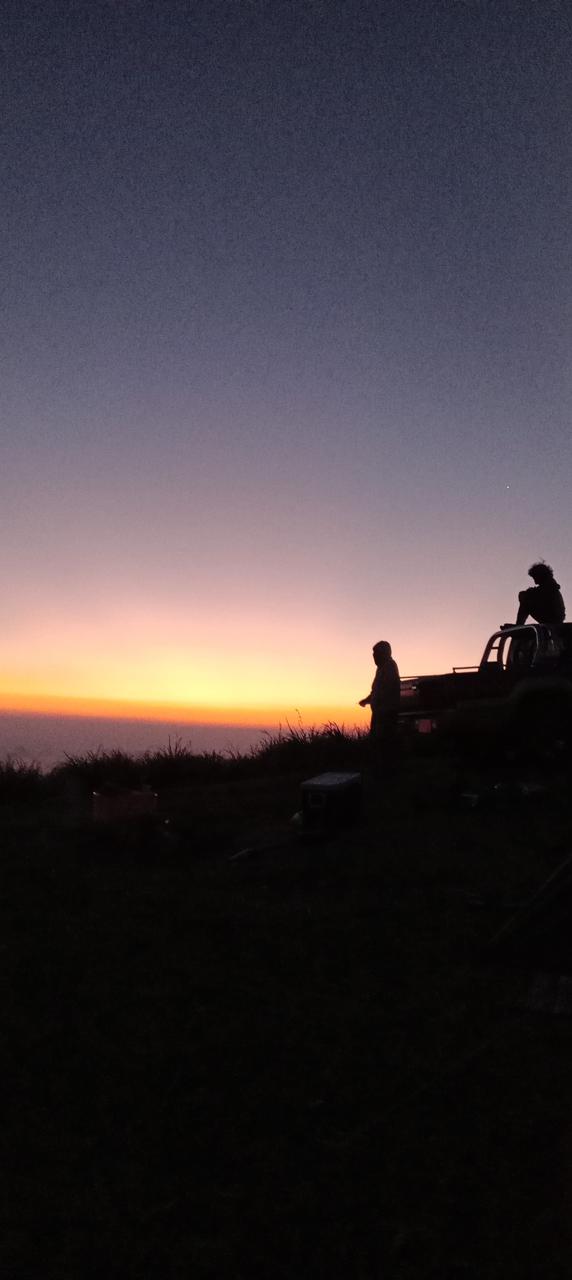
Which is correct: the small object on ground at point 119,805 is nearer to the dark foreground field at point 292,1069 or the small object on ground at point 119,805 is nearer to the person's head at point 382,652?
the dark foreground field at point 292,1069

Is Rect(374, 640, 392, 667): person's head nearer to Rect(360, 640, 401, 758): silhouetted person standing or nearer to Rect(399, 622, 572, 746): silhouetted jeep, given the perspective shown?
Rect(360, 640, 401, 758): silhouetted person standing

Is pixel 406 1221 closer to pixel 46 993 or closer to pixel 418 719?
pixel 46 993

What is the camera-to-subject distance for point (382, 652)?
12078 millimetres

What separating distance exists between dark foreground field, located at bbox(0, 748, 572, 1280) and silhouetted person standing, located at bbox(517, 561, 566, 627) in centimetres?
398

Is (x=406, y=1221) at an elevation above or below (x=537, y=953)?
below

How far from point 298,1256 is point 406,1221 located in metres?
0.39

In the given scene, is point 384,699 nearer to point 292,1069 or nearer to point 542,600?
point 542,600

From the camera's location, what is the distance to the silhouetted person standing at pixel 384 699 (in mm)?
11914

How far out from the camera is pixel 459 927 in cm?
611

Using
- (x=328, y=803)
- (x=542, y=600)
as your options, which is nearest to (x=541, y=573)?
(x=542, y=600)

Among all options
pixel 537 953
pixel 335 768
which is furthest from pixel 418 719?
pixel 537 953

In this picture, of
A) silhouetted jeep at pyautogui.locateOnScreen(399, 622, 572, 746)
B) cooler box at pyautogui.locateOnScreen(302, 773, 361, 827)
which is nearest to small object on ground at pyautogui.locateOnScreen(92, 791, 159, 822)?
cooler box at pyautogui.locateOnScreen(302, 773, 361, 827)

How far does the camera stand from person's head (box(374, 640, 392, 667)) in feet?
39.6

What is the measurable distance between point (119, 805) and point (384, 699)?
3683mm
